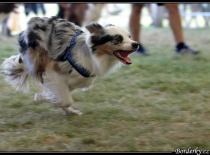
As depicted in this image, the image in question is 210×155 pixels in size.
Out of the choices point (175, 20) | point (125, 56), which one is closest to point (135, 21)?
point (175, 20)

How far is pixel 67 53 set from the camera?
3586 millimetres

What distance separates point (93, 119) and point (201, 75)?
7.34ft

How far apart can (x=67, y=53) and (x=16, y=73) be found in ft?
2.35

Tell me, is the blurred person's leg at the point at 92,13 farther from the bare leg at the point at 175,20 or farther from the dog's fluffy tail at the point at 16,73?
the dog's fluffy tail at the point at 16,73

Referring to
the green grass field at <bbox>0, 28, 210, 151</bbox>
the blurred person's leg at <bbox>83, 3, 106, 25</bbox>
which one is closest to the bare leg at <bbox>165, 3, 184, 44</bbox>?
the green grass field at <bbox>0, 28, 210, 151</bbox>

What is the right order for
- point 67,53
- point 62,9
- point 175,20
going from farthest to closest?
Result: point 62,9, point 175,20, point 67,53

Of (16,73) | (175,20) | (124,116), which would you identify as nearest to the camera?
(124,116)

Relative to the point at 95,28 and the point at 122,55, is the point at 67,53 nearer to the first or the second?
the point at 95,28

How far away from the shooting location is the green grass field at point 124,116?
3010mm

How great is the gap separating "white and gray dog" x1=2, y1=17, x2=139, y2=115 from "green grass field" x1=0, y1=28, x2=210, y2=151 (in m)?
0.30

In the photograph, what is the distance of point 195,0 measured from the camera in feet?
19.6

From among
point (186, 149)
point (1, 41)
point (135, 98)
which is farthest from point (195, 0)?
point (1, 41)

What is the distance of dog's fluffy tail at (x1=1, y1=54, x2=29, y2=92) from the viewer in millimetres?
3979

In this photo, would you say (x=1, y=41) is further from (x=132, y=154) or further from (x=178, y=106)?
(x=132, y=154)
